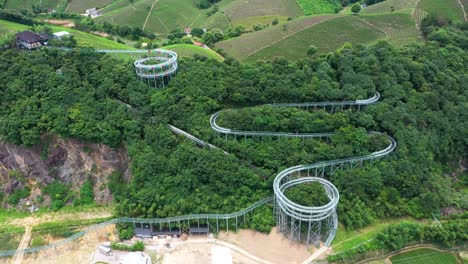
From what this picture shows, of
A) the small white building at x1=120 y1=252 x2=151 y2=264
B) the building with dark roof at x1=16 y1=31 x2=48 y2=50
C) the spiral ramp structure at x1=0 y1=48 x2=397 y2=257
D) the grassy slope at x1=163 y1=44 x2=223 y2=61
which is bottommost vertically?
the small white building at x1=120 y1=252 x2=151 y2=264

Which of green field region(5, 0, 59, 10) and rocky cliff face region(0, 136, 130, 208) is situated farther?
green field region(5, 0, 59, 10)

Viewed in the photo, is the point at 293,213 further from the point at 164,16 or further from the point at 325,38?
the point at 164,16

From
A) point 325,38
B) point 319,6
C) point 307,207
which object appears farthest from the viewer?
point 319,6

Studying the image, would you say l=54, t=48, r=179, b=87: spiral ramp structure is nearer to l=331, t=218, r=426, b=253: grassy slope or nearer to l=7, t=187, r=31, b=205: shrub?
l=7, t=187, r=31, b=205: shrub

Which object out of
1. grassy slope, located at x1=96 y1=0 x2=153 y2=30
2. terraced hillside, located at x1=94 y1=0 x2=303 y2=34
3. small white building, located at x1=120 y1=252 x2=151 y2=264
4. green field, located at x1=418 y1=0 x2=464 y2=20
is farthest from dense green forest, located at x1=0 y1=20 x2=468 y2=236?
grassy slope, located at x1=96 y1=0 x2=153 y2=30

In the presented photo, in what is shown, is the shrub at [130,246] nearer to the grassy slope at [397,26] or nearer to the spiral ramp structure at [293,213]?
the spiral ramp structure at [293,213]

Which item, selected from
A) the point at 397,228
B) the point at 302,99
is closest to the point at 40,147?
the point at 302,99

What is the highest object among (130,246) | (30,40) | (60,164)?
(30,40)

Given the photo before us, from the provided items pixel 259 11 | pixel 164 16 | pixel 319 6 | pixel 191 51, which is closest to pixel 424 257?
pixel 191 51
